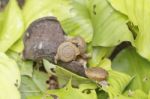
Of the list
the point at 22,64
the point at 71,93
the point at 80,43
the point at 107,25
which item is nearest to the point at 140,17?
the point at 107,25

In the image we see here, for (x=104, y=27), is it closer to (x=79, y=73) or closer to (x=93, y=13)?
(x=93, y=13)

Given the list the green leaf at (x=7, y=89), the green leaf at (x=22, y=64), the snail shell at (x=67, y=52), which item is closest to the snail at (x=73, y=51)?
the snail shell at (x=67, y=52)

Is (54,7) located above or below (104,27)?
above

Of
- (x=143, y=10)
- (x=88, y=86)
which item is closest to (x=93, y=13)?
(x=143, y=10)

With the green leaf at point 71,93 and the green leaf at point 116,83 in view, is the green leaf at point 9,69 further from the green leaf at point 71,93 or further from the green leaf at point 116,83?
the green leaf at point 116,83

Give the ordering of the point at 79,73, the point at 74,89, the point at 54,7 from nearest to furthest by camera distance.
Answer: the point at 74,89 → the point at 79,73 → the point at 54,7

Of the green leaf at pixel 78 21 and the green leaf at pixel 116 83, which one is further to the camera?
the green leaf at pixel 78 21

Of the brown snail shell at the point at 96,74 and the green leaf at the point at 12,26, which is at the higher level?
the green leaf at the point at 12,26

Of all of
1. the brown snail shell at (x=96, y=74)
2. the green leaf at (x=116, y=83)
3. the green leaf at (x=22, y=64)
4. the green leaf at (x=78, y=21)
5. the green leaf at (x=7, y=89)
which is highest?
the green leaf at (x=78, y=21)
